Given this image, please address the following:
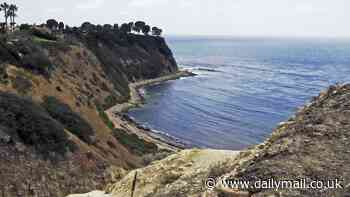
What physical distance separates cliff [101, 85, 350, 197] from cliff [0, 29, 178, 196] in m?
6.47

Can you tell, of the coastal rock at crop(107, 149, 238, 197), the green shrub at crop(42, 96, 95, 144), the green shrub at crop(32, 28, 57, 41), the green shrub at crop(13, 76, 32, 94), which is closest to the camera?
the coastal rock at crop(107, 149, 238, 197)

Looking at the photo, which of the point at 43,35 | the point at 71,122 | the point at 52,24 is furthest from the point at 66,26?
the point at 71,122

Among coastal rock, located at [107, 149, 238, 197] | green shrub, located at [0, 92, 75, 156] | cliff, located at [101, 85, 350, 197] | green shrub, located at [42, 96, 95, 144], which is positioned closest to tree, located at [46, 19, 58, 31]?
green shrub, located at [42, 96, 95, 144]

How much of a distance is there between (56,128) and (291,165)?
668 inches

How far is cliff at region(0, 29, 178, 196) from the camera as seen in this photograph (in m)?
17.0

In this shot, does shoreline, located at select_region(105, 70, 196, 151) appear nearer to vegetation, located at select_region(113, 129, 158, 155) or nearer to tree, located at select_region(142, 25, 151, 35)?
vegetation, located at select_region(113, 129, 158, 155)

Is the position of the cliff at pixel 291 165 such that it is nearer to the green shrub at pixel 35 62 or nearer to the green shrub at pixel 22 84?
the green shrub at pixel 22 84

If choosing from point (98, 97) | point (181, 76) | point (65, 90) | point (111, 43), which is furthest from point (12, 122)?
point (181, 76)

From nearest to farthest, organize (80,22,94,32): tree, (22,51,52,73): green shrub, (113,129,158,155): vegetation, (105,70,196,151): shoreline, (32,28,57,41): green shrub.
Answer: (113,129,158,155): vegetation < (22,51,52,73): green shrub < (105,70,196,151): shoreline < (32,28,57,41): green shrub < (80,22,94,32): tree

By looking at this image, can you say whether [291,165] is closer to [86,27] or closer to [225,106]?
[225,106]

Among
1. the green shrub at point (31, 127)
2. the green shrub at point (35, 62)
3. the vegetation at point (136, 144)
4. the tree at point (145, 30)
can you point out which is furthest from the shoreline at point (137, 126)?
the tree at point (145, 30)

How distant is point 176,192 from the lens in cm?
980

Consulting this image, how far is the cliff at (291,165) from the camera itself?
23.2ft

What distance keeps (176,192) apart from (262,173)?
10.1 feet
